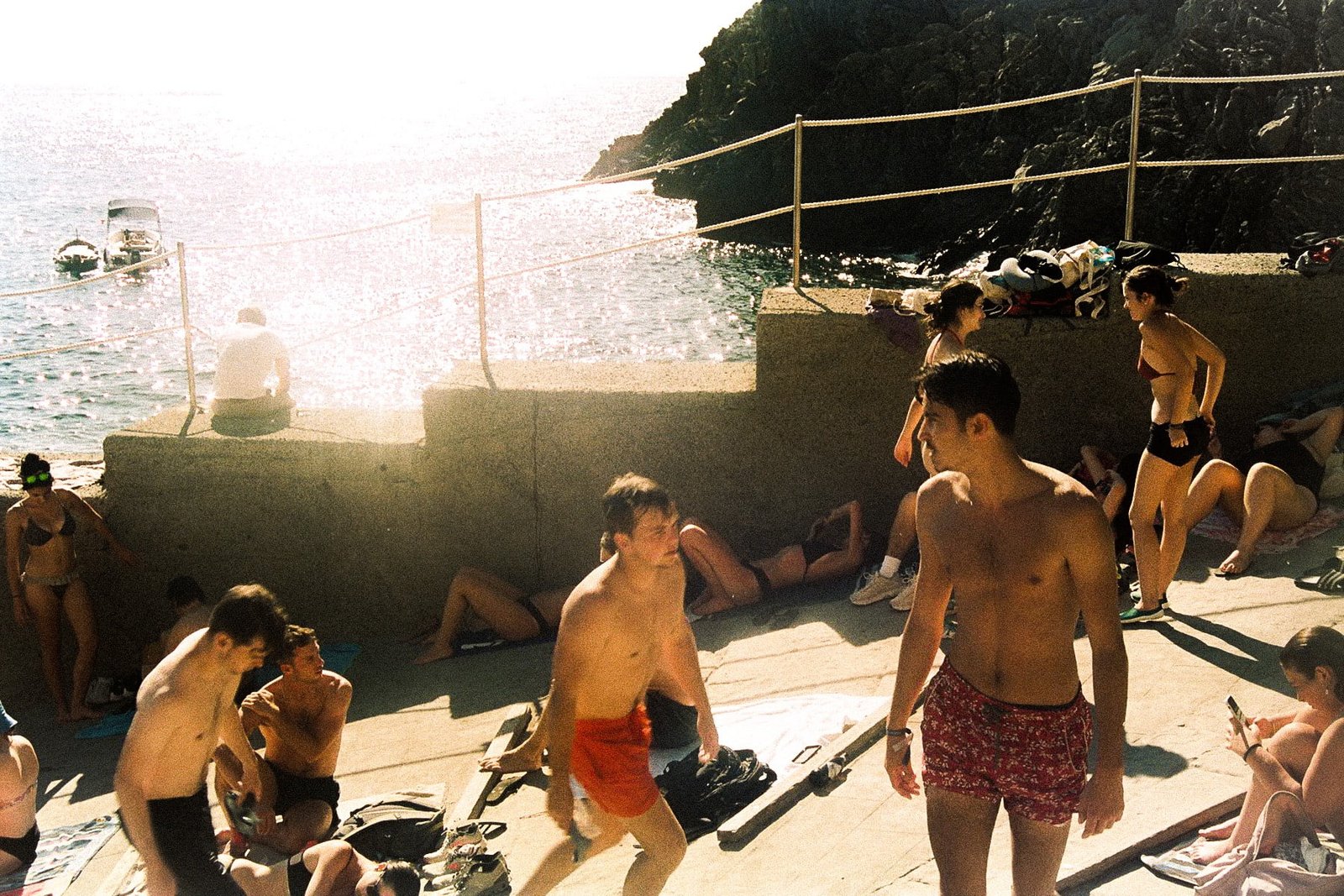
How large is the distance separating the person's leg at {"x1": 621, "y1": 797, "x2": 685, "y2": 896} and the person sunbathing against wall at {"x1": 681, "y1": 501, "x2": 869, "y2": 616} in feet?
10.7

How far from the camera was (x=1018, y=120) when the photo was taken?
49844 millimetres

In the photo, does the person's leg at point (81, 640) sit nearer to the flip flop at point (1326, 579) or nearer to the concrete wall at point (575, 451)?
the concrete wall at point (575, 451)

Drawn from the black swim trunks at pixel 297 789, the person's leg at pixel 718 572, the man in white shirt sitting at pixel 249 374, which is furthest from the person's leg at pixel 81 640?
the person's leg at pixel 718 572

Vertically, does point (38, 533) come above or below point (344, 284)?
above

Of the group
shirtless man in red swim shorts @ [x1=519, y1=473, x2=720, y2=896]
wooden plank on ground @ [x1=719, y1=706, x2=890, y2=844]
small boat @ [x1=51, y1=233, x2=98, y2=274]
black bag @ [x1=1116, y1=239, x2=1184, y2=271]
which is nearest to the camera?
shirtless man in red swim shorts @ [x1=519, y1=473, x2=720, y2=896]

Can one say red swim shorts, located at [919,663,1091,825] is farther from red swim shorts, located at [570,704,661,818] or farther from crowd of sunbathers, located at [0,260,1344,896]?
red swim shorts, located at [570,704,661,818]

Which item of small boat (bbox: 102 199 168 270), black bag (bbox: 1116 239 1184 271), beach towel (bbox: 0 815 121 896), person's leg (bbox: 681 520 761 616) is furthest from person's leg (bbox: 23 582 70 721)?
small boat (bbox: 102 199 168 270)

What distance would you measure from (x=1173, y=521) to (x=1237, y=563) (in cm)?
57

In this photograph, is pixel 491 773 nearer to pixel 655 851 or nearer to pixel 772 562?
pixel 655 851

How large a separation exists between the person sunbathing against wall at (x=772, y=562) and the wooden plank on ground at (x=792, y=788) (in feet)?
6.33

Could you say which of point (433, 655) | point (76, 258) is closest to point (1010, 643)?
point (433, 655)

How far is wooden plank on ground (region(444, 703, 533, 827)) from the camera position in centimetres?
541

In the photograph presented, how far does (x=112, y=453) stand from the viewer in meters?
7.95

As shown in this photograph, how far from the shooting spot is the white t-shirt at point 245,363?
8.07 meters
